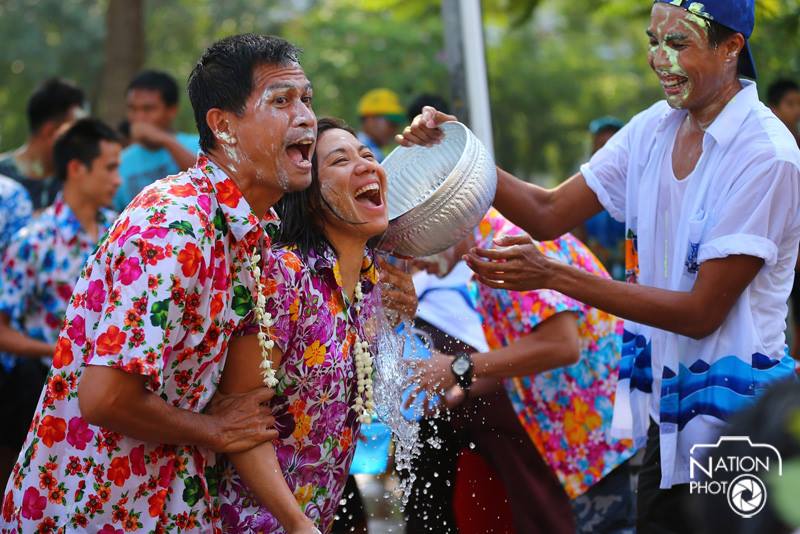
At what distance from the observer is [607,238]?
24.6ft

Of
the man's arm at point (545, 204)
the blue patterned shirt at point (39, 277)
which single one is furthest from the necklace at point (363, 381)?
the blue patterned shirt at point (39, 277)

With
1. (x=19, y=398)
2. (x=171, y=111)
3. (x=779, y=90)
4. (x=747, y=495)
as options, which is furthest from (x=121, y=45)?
(x=747, y=495)

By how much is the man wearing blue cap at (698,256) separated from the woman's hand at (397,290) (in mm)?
391

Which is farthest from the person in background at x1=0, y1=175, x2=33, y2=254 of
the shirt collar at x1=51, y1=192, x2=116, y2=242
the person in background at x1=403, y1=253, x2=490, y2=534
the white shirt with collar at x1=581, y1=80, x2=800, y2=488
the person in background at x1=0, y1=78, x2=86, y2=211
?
the white shirt with collar at x1=581, y1=80, x2=800, y2=488

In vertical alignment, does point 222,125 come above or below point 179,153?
below

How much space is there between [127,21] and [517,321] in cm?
911

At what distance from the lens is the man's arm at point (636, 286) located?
10.8 feet

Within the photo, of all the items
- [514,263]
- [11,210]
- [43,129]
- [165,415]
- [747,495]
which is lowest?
[747,495]

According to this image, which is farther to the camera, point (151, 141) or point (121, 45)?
point (121, 45)

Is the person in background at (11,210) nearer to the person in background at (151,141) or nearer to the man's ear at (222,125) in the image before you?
the person in background at (151,141)

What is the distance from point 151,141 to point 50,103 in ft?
2.08

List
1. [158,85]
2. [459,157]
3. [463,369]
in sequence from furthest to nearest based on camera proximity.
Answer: [158,85] → [463,369] → [459,157]

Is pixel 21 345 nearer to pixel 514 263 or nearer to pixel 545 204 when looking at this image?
pixel 545 204

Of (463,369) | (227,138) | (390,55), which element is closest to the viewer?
(227,138)
